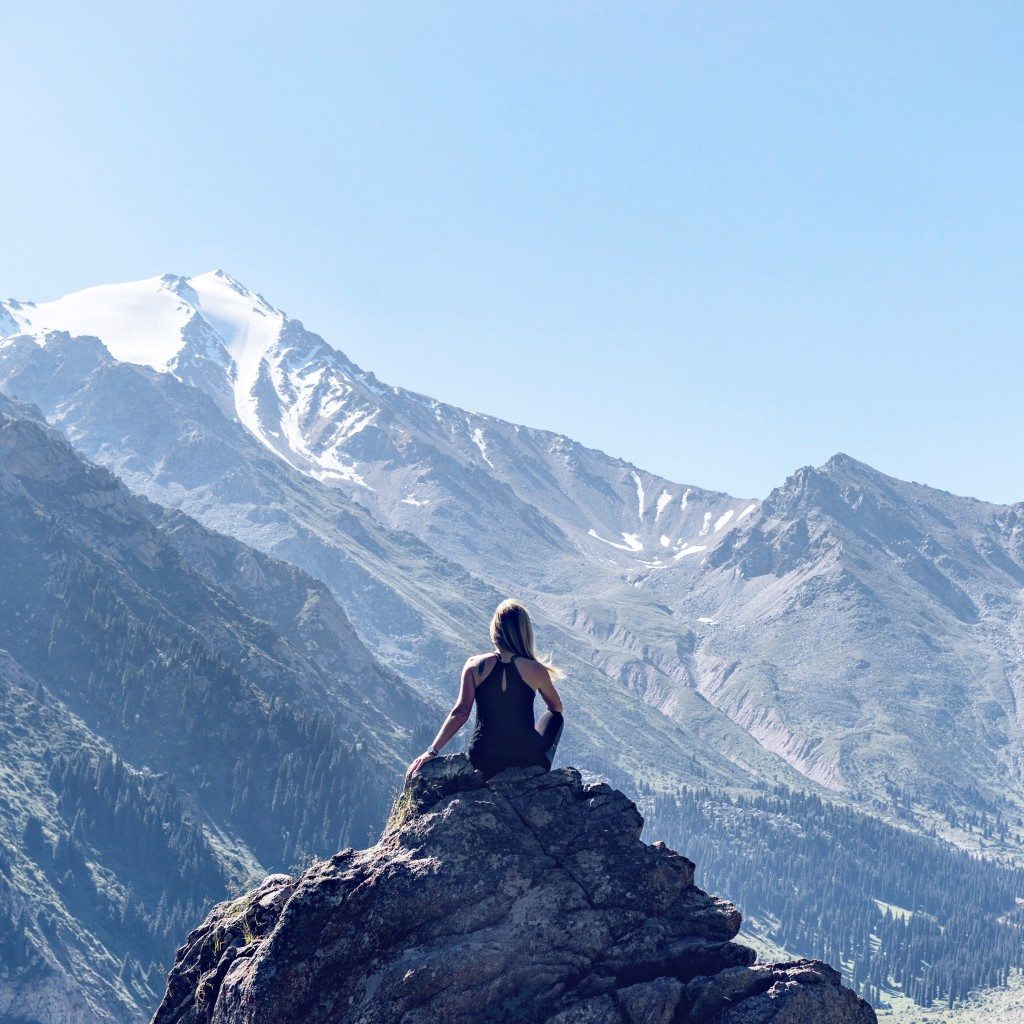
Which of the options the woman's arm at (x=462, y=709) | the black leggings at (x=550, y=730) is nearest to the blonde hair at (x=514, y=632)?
the woman's arm at (x=462, y=709)

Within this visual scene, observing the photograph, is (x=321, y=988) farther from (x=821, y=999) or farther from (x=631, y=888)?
(x=821, y=999)

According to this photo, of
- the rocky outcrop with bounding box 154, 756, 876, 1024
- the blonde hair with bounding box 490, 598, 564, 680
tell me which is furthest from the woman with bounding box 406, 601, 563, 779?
the rocky outcrop with bounding box 154, 756, 876, 1024

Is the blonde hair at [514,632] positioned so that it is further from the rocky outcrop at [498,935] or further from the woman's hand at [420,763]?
the woman's hand at [420,763]

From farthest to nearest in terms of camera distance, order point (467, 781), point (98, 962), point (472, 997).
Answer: point (98, 962) → point (467, 781) → point (472, 997)

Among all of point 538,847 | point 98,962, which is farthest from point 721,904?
point 98,962

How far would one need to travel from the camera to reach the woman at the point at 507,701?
24.5 meters

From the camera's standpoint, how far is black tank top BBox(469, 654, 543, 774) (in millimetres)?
24562

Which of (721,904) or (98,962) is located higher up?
(721,904)

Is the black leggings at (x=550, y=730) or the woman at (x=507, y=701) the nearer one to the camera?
the woman at (x=507, y=701)

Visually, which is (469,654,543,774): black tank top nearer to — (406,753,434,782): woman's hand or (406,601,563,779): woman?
(406,601,563,779): woman

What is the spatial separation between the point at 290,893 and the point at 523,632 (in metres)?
6.75

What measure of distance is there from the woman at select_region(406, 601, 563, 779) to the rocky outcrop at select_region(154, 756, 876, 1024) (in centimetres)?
42

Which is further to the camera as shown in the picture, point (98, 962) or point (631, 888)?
point (98, 962)

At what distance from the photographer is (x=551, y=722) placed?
25594 mm
